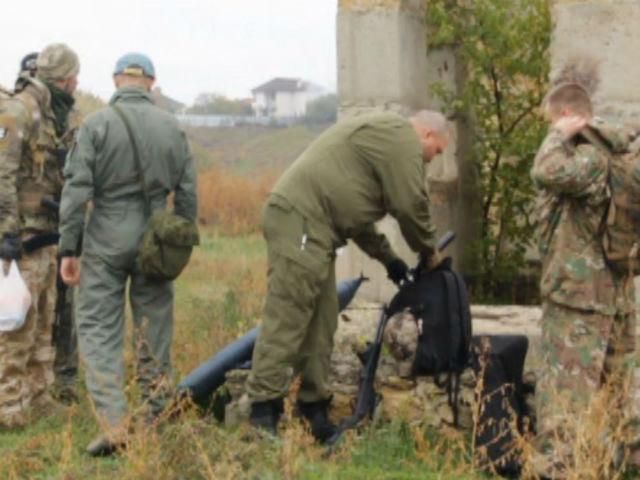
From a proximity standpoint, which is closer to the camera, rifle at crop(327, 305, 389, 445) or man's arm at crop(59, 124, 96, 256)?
man's arm at crop(59, 124, 96, 256)

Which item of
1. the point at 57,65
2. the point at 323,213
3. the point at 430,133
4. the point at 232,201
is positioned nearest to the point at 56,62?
the point at 57,65

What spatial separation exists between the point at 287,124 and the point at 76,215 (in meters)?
43.5

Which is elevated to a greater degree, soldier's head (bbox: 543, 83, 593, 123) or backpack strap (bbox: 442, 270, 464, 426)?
soldier's head (bbox: 543, 83, 593, 123)

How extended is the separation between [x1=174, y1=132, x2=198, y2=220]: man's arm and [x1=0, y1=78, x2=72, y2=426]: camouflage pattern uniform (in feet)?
2.86

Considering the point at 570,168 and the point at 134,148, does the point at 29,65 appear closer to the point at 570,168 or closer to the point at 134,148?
the point at 134,148

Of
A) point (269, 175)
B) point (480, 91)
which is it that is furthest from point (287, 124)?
point (480, 91)

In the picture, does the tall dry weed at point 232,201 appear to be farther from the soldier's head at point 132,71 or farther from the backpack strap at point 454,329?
the backpack strap at point 454,329

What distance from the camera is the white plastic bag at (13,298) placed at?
7.39m

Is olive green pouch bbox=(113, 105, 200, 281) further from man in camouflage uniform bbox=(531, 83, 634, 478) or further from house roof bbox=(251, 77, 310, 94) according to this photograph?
house roof bbox=(251, 77, 310, 94)

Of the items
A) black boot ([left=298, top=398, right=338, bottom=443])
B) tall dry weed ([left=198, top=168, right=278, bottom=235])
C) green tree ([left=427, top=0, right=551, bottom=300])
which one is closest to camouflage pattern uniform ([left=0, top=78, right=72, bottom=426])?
black boot ([left=298, top=398, right=338, bottom=443])

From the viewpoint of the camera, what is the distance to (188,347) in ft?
29.3

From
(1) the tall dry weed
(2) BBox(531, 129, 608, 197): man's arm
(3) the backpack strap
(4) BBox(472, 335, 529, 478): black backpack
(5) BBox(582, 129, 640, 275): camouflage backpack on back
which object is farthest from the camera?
(1) the tall dry weed

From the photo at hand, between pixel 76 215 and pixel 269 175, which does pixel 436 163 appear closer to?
pixel 76 215

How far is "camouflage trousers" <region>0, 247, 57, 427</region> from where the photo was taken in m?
7.58
